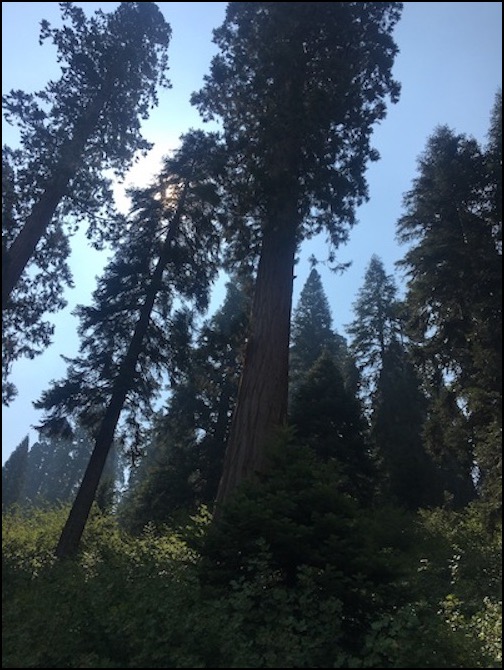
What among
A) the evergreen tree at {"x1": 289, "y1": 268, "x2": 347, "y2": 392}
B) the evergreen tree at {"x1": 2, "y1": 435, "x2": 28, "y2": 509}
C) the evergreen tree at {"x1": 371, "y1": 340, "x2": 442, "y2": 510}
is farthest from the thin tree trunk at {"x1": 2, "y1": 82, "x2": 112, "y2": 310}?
the evergreen tree at {"x1": 2, "y1": 435, "x2": 28, "y2": 509}

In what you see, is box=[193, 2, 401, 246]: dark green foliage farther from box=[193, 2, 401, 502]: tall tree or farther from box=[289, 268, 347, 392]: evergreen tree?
box=[289, 268, 347, 392]: evergreen tree

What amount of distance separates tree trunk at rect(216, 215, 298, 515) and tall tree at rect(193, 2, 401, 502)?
0.03m

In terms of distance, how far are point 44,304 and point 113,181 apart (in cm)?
421

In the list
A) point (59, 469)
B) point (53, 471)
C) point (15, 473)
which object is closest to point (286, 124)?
point (15, 473)

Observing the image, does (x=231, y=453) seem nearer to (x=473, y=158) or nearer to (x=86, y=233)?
(x=86, y=233)

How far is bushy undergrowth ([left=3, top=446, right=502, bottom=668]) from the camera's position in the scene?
516cm

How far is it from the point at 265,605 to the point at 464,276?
9.61 metres

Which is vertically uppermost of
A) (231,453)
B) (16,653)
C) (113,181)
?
(113,181)

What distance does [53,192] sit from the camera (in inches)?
477

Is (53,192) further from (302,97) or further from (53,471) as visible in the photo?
(53,471)

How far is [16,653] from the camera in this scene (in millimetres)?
5066

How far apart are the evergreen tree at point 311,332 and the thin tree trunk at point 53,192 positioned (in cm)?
1711

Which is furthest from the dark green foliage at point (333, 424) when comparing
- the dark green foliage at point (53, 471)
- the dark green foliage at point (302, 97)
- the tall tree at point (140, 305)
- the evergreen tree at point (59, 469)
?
the evergreen tree at point (59, 469)

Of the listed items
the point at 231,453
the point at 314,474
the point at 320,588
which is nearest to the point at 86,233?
the point at 231,453
